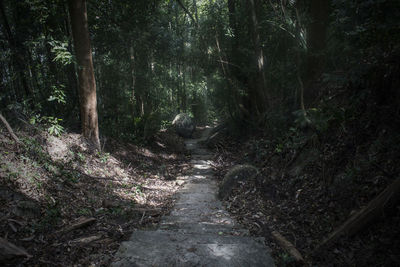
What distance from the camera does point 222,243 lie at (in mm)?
3328

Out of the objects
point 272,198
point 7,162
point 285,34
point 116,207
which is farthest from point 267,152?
point 7,162

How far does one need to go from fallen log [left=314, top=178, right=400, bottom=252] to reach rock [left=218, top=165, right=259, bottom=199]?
351 centimetres

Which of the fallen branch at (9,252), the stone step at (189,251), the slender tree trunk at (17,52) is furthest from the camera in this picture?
the slender tree trunk at (17,52)

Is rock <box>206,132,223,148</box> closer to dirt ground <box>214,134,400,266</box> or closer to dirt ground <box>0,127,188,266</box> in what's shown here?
dirt ground <box>0,127,188,266</box>

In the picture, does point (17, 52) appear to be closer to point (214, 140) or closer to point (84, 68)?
point (84, 68)

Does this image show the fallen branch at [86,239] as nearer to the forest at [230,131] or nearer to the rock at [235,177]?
the forest at [230,131]

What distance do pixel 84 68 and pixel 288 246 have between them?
6652 millimetres

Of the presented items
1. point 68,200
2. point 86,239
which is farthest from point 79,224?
point 68,200

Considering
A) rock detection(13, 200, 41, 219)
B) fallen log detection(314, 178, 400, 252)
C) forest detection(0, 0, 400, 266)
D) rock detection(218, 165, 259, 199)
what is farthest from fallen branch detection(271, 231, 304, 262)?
rock detection(13, 200, 41, 219)

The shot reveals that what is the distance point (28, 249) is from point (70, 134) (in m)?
4.83

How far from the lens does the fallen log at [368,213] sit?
8.48 ft

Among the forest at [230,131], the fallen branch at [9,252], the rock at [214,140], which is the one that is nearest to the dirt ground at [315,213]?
the forest at [230,131]

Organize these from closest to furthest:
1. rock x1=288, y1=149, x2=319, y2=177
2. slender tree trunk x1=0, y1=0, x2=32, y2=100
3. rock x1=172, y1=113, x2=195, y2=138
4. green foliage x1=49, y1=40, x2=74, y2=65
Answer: rock x1=288, y1=149, x2=319, y2=177
green foliage x1=49, y1=40, x2=74, y2=65
slender tree trunk x1=0, y1=0, x2=32, y2=100
rock x1=172, y1=113, x2=195, y2=138

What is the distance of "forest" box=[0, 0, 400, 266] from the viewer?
3.06 metres
